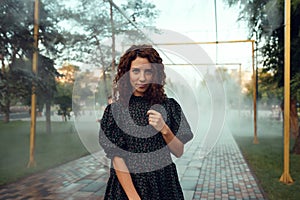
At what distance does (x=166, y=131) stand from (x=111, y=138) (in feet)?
0.55

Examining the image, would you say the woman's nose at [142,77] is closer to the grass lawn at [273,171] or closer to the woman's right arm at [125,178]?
the woman's right arm at [125,178]

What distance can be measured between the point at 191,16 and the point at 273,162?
3384 millimetres

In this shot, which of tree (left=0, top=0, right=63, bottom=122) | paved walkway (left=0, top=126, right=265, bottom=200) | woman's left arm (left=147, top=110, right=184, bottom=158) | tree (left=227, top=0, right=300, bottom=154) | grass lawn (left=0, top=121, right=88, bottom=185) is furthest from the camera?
tree (left=227, top=0, right=300, bottom=154)

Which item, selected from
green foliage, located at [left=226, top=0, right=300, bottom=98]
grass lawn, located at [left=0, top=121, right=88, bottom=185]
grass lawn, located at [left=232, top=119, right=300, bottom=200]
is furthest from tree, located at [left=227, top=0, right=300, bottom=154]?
grass lawn, located at [left=0, top=121, right=88, bottom=185]

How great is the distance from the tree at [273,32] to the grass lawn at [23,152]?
14.0 feet

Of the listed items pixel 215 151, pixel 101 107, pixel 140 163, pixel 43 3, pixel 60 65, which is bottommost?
pixel 215 151

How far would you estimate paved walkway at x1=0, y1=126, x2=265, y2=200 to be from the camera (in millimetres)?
3729

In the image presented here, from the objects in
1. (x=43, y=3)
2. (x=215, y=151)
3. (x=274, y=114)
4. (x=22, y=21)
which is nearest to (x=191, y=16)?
(x=22, y=21)

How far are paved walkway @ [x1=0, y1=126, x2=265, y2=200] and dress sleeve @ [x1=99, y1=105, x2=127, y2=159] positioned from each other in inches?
81.6

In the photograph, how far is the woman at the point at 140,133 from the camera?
98 cm

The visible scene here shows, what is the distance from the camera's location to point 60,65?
7.56 m

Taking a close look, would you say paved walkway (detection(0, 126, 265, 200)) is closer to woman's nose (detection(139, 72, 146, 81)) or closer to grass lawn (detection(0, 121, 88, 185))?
grass lawn (detection(0, 121, 88, 185))

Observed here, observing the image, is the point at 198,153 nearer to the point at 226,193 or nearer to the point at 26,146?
the point at 226,193

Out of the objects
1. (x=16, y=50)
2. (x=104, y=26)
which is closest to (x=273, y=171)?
(x=104, y=26)
